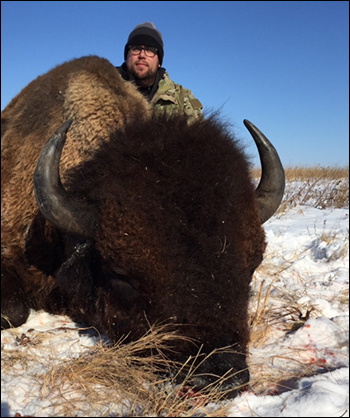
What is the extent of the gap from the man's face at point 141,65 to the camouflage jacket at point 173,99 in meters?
0.21

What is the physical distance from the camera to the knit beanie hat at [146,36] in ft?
19.7

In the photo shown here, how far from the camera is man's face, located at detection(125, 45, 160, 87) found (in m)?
5.98

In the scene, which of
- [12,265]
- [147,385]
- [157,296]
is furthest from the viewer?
[12,265]

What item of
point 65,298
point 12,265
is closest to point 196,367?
point 65,298

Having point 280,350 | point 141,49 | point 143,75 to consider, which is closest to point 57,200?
point 280,350

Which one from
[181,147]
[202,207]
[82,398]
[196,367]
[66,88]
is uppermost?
[66,88]

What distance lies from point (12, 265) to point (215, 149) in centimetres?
217

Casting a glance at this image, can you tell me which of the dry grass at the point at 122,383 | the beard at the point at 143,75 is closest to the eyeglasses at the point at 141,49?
the beard at the point at 143,75

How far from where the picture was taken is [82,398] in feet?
7.88

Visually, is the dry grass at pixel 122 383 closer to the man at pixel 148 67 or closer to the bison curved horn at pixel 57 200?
the bison curved horn at pixel 57 200

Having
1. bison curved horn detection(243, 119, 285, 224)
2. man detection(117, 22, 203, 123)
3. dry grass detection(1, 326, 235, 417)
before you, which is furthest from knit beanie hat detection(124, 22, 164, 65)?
dry grass detection(1, 326, 235, 417)

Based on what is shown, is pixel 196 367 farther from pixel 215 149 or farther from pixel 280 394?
pixel 215 149

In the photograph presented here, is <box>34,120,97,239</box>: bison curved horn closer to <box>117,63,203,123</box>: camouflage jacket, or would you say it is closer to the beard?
<box>117,63,203,123</box>: camouflage jacket

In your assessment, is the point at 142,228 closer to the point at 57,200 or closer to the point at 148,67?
the point at 57,200
